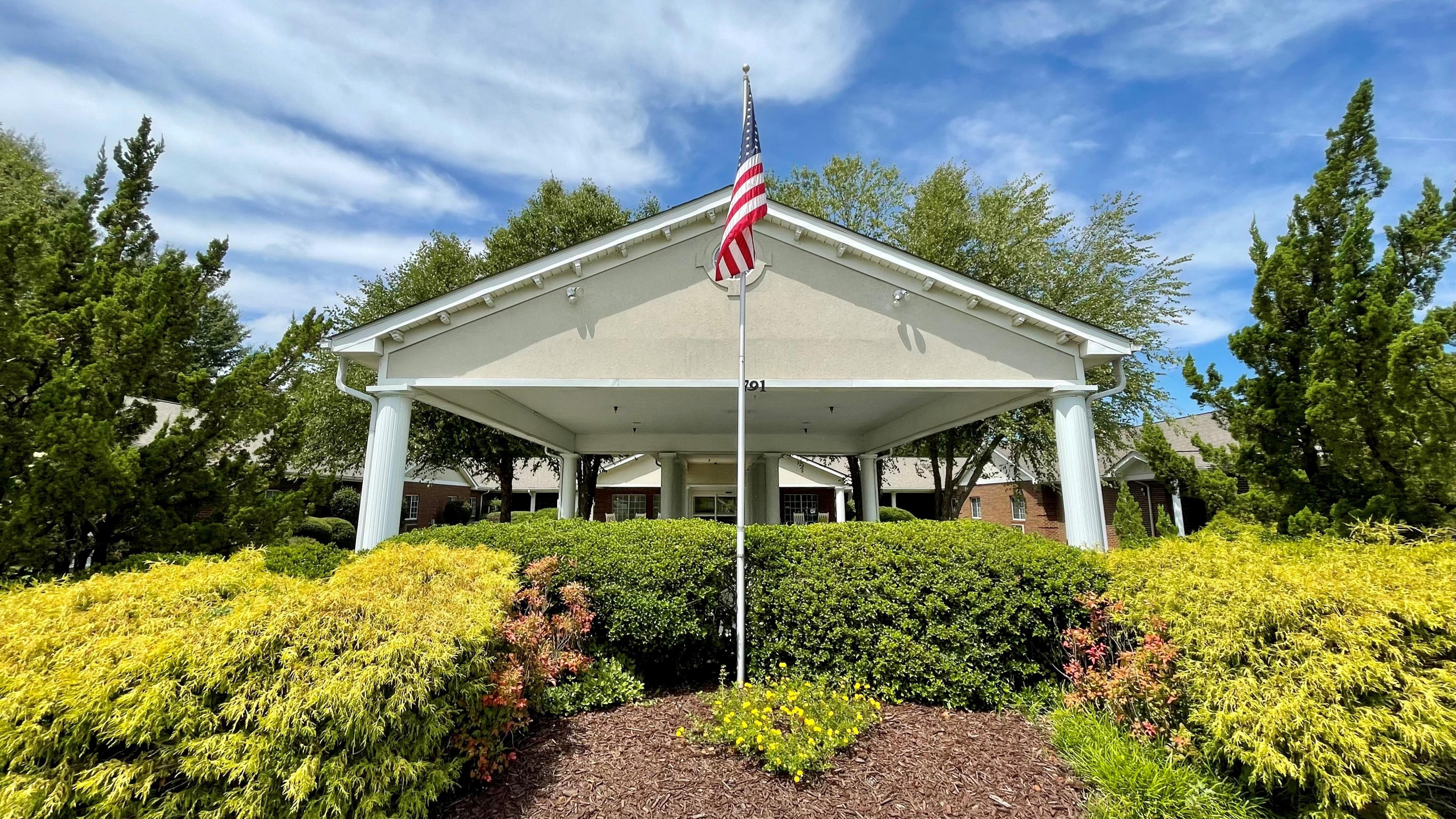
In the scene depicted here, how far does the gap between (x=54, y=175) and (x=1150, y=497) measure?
49.4 meters

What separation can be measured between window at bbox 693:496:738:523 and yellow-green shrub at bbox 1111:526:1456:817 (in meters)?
21.5

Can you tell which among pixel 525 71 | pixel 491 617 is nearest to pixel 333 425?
pixel 525 71

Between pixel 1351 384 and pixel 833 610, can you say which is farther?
pixel 1351 384

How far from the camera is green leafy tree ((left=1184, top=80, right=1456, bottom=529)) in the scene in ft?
17.6

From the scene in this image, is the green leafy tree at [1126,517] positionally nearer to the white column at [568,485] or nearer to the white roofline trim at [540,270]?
the white roofline trim at [540,270]

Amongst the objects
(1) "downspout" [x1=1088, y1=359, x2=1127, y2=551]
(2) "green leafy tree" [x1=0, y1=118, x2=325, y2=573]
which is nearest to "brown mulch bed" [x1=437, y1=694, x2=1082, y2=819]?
(1) "downspout" [x1=1088, y1=359, x2=1127, y2=551]

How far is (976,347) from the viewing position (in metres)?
7.70

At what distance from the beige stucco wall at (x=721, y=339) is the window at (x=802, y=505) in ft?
69.4

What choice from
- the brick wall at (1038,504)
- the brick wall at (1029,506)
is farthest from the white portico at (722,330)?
the brick wall at (1029,506)

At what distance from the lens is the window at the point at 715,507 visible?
2511 cm

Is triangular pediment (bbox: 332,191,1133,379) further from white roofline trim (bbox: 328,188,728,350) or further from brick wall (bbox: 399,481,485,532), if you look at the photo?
brick wall (bbox: 399,481,485,532)

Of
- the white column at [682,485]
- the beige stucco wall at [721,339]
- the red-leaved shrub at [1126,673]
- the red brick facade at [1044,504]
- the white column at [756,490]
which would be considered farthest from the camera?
the red brick facade at [1044,504]

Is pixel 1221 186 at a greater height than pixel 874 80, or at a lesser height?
lesser

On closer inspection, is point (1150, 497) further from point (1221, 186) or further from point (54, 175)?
point (54, 175)
